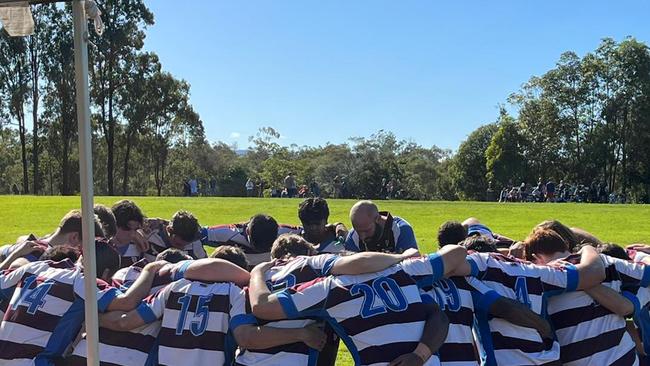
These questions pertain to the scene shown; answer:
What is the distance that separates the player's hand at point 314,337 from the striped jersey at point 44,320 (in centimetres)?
110

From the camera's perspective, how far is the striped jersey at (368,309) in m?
3.29

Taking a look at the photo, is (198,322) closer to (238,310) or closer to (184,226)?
(238,310)

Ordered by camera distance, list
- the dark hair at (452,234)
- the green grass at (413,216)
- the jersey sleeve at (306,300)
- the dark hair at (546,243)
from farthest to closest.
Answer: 1. the green grass at (413,216)
2. the dark hair at (452,234)
3. the dark hair at (546,243)
4. the jersey sleeve at (306,300)

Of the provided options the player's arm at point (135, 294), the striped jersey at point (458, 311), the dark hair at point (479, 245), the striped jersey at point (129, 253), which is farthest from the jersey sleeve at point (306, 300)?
the striped jersey at point (129, 253)

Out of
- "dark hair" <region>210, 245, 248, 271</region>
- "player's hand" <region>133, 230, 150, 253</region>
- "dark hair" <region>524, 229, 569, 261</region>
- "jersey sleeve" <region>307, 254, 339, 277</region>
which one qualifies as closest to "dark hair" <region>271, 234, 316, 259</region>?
"dark hair" <region>210, 245, 248, 271</region>

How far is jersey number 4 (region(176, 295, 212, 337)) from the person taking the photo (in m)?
3.49

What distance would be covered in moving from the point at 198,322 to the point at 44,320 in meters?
0.89

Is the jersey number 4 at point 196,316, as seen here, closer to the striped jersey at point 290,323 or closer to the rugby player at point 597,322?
the striped jersey at point 290,323

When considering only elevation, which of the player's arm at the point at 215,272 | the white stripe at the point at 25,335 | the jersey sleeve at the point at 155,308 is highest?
the player's arm at the point at 215,272

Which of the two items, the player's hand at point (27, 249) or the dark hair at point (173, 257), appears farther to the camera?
the player's hand at point (27, 249)

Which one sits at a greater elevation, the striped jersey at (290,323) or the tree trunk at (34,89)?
the tree trunk at (34,89)

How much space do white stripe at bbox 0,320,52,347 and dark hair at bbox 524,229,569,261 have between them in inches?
115

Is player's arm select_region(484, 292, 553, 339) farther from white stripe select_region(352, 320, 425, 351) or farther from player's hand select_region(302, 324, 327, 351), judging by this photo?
player's hand select_region(302, 324, 327, 351)

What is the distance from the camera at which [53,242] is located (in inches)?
189
